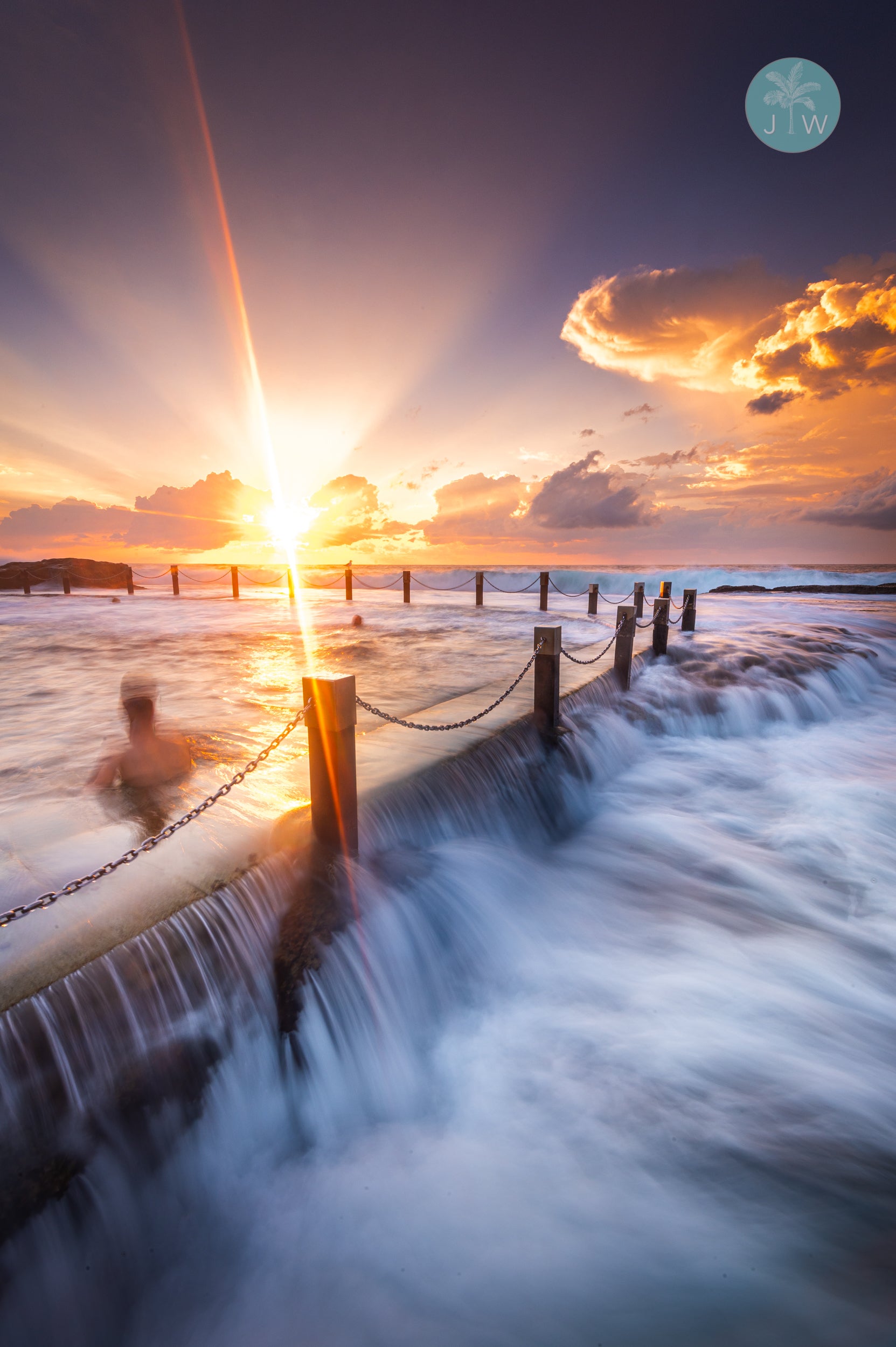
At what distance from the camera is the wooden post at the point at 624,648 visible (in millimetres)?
8438

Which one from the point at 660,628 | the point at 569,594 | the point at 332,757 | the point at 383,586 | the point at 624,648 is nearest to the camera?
the point at 332,757

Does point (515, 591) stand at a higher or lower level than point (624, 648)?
higher

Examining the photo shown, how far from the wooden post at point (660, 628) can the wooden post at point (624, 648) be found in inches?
104

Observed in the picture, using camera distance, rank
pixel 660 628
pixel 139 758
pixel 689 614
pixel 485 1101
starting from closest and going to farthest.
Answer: pixel 485 1101 < pixel 139 758 < pixel 660 628 < pixel 689 614

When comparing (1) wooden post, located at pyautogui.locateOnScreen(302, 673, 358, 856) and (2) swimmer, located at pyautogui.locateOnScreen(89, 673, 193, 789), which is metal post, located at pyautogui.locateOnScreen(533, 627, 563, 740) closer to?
(1) wooden post, located at pyautogui.locateOnScreen(302, 673, 358, 856)

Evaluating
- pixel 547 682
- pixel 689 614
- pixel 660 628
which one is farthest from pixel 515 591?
pixel 547 682

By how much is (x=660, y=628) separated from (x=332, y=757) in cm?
968

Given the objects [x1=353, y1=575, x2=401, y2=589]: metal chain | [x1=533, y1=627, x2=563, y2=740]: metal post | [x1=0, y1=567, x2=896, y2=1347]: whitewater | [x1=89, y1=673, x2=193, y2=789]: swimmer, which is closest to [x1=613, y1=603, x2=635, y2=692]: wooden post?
[x1=533, y1=627, x2=563, y2=740]: metal post

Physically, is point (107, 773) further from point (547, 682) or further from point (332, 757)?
point (547, 682)

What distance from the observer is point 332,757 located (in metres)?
3.46

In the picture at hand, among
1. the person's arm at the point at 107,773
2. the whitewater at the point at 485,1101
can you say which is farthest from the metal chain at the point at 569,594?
the person's arm at the point at 107,773

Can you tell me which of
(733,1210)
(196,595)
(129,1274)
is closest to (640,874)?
(733,1210)

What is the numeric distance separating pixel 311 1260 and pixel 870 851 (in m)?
6.07

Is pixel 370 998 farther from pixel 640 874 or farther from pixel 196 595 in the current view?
pixel 196 595
